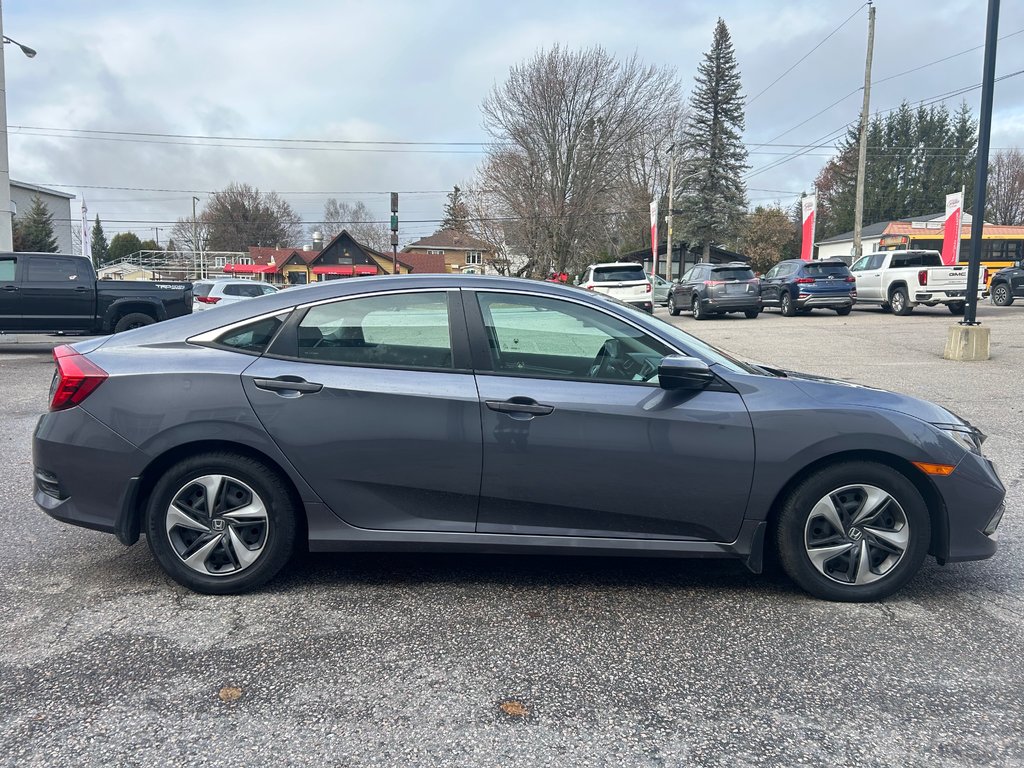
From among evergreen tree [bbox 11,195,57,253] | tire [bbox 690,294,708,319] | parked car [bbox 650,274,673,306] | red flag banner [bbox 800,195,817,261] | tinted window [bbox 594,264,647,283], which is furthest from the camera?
evergreen tree [bbox 11,195,57,253]

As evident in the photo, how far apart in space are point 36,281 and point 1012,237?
4047cm

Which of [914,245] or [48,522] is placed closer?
[48,522]

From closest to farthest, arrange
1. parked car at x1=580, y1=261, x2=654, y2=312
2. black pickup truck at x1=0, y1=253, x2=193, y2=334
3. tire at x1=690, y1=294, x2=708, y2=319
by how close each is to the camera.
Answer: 1. black pickup truck at x1=0, y1=253, x2=193, y2=334
2. parked car at x1=580, y1=261, x2=654, y2=312
3. tire at x1=690, y1=294, x2=708, y2=319

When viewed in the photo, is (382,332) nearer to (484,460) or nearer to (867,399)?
(484,460)

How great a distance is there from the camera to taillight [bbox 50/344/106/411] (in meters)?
3.68

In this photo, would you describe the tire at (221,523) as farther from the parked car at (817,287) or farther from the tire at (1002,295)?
the tire at (1002,295)

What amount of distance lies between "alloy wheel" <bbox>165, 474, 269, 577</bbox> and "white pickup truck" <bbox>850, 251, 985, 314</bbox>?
74.3ft

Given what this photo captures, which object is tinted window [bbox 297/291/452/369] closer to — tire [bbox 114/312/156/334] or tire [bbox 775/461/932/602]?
tire [bbox 775/461/932/602]

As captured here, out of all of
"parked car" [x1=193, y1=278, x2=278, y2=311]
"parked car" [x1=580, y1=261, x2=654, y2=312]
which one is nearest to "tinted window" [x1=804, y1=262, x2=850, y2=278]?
"parked car" [x1=580, y1=261, x2=654, y2=312]

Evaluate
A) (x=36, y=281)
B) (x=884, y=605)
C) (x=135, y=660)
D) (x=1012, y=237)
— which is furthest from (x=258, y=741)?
(x=1012, y=237)

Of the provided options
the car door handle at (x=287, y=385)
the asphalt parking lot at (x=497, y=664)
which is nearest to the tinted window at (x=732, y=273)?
the asphalt parking lot at (x=497, y=664)

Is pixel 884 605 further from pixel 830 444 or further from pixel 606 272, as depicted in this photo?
pixel 606 272

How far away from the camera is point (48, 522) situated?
4.86 metres

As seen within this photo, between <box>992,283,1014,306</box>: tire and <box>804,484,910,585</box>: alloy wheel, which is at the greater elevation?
<box>992,283,1014,306</box>: tire
